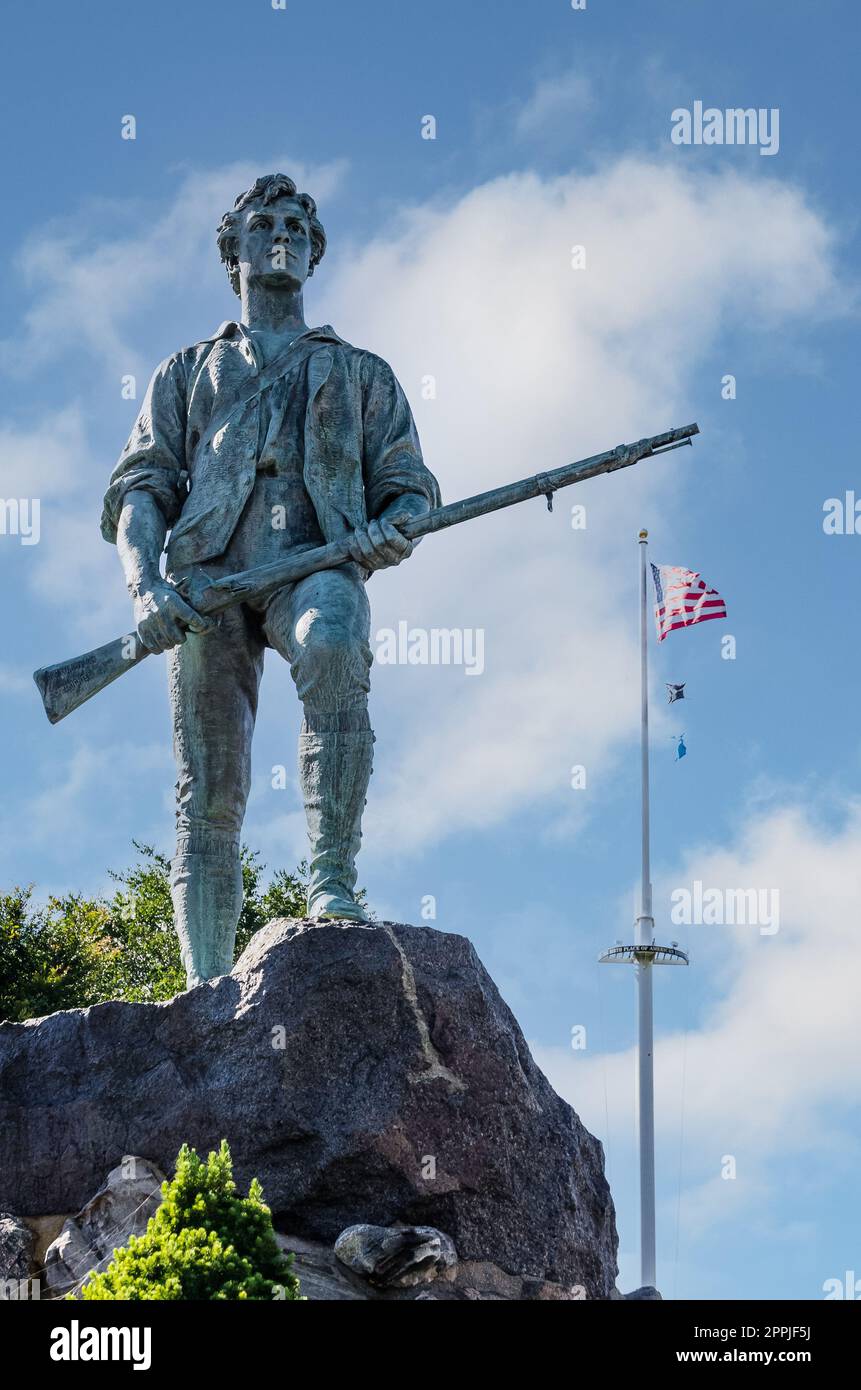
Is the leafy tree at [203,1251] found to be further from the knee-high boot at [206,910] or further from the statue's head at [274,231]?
the statue's head at [274,231]

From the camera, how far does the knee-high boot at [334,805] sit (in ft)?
33.4

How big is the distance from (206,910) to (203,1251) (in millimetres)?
2689

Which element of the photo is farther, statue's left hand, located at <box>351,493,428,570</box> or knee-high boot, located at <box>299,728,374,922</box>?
statue's left hand, located at <box>351,493,428,570</box>

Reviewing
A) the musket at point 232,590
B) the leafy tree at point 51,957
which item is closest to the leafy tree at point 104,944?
the leafy tree at point 51,957

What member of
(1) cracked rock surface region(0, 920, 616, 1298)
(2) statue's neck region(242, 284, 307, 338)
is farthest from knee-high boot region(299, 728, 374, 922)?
(2) statue's neck region(242, 284, 307, 338)

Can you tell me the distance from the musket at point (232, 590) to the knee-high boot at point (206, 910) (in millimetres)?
1062

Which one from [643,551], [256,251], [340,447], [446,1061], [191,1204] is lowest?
[191,1204]

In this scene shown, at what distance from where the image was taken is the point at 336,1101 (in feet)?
30.7

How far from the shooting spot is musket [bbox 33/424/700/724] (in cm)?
1070

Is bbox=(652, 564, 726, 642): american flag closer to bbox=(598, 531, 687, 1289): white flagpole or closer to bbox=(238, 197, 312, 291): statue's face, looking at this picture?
bbox=(598, 531, 687, 1289): white flagpole
